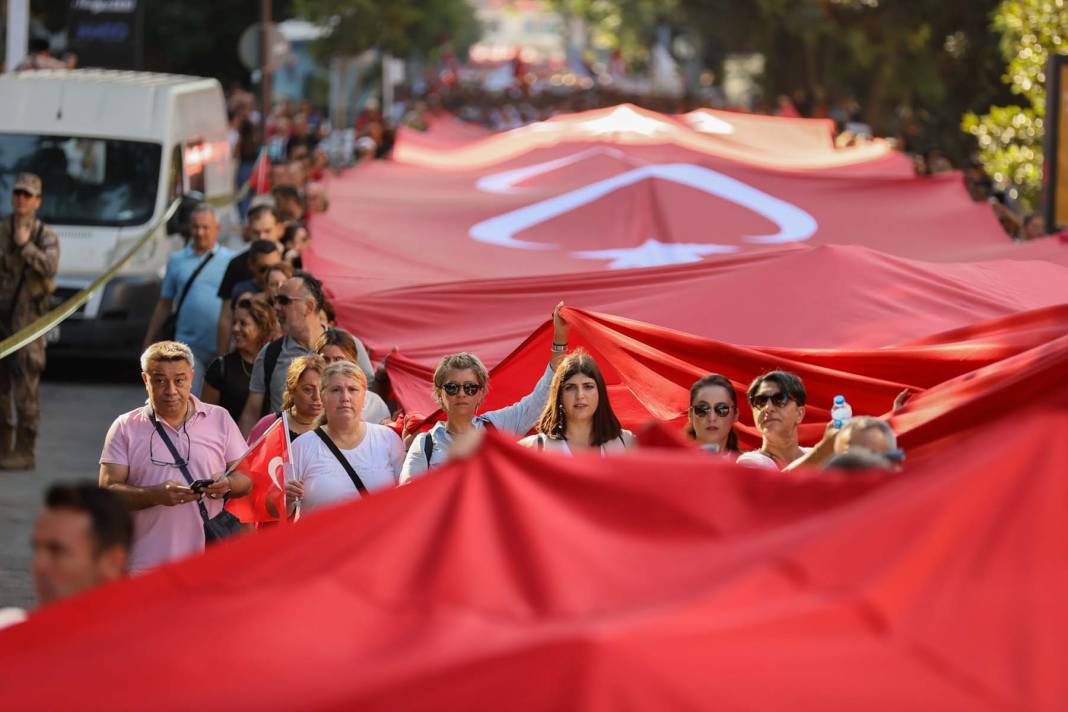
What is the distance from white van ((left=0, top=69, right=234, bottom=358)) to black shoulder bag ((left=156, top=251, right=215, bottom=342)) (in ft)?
12.3

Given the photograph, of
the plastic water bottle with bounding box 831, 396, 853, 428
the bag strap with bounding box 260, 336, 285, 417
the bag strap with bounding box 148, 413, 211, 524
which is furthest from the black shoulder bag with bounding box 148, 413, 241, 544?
the plastic water bottle with bounding box 831, 396, 853, 428

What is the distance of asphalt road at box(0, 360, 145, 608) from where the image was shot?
11.2 meters

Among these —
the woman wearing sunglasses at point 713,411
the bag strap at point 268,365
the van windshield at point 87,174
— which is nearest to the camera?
the woman wearing sunglasses at point 713,411

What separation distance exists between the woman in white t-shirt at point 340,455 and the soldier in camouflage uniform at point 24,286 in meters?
5.39

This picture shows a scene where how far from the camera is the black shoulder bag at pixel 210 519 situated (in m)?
8.27

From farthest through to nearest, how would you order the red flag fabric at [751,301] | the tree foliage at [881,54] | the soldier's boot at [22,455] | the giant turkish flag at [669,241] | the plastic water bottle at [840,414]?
the tree foliage at [881,54]
the soldier's boot at [22,455]
the giant turkish flag at [669,241]
the red flag fabric at [751,301]
the plastic water bottle at [840,414]

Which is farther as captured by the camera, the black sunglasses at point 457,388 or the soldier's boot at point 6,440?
the soldier's boot at point 6,440

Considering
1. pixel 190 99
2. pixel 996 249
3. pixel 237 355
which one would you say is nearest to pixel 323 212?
pixel 190 99

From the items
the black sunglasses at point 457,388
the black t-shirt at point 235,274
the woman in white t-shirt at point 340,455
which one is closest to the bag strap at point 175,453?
the woman in white t-shirt at point 340,455

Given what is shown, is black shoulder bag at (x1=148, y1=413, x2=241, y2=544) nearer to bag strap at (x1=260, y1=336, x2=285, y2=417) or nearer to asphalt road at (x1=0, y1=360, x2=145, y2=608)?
bag strap at (x1=260, y1=336, x2=285, y2=417)

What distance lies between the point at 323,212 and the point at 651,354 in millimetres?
9386

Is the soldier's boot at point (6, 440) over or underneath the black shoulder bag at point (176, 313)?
underneath

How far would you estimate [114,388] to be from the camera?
685 inches

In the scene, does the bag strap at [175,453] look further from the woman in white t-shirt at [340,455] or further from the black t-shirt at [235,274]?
the black t-shirt at [235,274]
